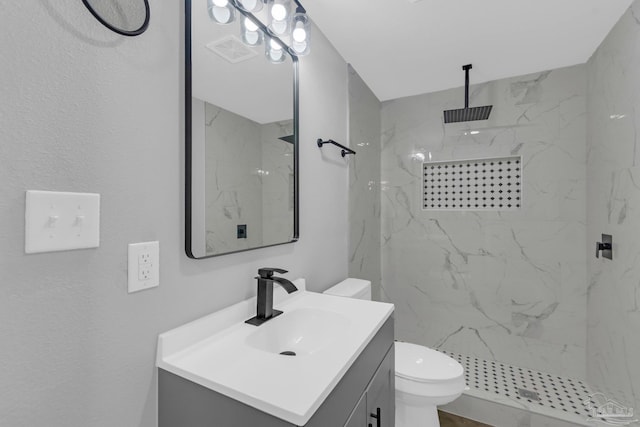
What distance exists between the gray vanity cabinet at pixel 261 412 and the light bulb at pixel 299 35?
1.29 m

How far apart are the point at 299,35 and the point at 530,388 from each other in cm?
262

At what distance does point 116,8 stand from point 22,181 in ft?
1.54

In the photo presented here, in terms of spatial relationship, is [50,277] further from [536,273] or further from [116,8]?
[536,273]

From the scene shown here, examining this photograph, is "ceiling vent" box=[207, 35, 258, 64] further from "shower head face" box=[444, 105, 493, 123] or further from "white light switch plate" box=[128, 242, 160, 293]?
"shower head face" box=[444, 105, 493, 123]

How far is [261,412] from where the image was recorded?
608mm

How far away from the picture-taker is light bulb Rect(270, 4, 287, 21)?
119cm

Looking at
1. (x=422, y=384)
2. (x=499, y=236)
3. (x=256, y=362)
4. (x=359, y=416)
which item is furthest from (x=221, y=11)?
(x=499, y=236)

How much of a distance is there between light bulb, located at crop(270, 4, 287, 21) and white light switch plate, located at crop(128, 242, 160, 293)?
3.34 ft

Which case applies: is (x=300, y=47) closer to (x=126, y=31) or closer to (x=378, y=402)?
(x=126, y=31)

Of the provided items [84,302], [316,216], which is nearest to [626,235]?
[316,216]

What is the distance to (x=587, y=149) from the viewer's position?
2.05 metres

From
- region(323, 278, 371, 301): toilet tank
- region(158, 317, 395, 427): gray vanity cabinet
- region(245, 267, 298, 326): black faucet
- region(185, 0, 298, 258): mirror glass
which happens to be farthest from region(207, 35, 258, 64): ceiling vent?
region(323, 278, 371, 301): toilet tank

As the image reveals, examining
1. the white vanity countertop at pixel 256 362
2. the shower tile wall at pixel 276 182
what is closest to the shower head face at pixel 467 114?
the shower tile wall at pixel 276 182

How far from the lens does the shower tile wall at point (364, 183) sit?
6.95 ft
